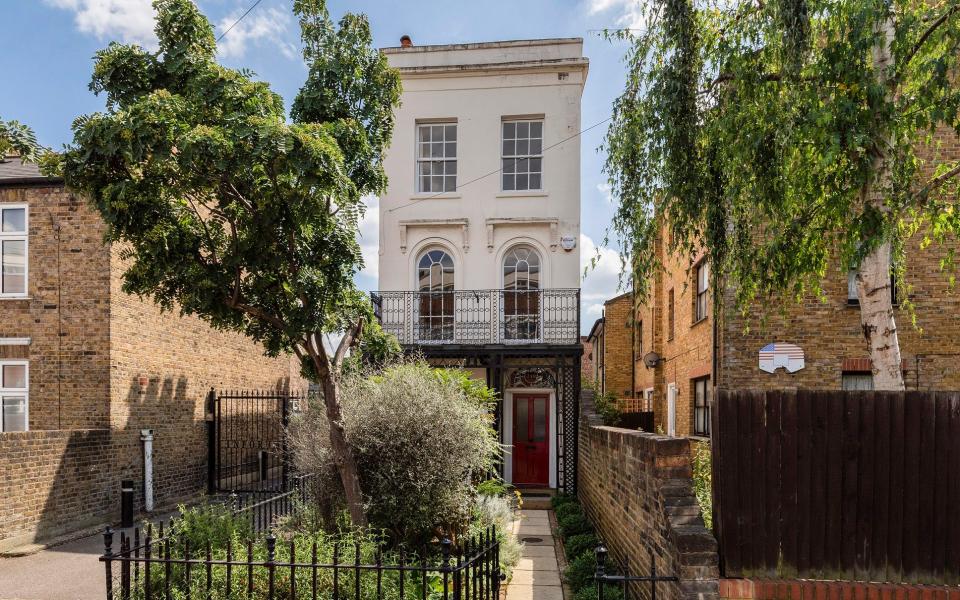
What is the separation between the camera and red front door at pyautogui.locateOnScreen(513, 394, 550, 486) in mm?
15719

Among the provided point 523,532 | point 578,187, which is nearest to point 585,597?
point 523,532

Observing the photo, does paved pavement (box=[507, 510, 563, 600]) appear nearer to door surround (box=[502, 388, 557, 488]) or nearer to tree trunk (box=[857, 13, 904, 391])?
door surround (box=[502, 388, 557, 488])

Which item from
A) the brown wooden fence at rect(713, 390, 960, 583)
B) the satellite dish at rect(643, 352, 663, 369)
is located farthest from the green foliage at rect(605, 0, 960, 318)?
the satellite dish at rect(643, 352, 663, 369)

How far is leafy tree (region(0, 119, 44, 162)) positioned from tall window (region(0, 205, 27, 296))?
6.22 m

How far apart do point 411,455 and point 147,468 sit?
7751 mm

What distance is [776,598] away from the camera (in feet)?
15.9

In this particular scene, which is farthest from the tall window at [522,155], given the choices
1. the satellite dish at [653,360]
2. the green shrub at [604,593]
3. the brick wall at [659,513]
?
the green shrub at [604,593]

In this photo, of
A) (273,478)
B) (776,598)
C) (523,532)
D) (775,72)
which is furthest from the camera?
(273,478)

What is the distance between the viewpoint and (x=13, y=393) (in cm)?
1240

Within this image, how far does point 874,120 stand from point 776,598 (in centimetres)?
438

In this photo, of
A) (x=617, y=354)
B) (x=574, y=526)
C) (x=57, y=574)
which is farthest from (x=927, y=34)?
(x=617, y=354)

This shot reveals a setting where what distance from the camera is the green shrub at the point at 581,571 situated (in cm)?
740

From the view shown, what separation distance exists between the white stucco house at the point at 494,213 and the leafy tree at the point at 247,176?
299 inches

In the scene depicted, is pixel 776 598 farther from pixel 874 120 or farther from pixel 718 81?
pixel 718 81
